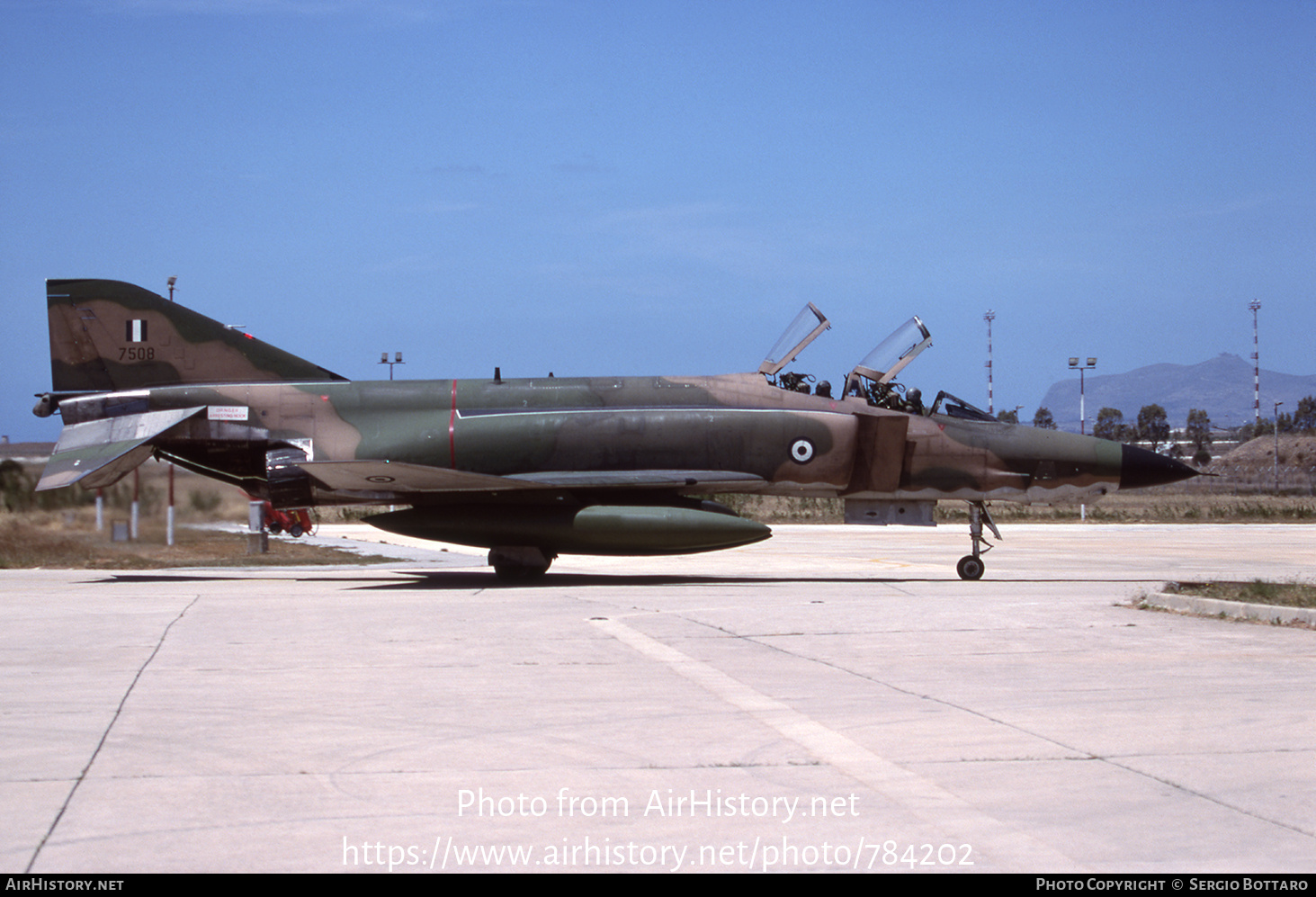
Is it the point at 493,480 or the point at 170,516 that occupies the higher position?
the point at 493,480

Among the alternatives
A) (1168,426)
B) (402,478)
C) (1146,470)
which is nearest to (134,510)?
(402,478)

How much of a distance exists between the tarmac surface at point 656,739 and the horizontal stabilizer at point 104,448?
403 cm

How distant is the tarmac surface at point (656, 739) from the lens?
4328 mm

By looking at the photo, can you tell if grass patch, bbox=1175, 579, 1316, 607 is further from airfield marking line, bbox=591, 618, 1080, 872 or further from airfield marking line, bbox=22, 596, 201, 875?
airfield marking line, bbox=22, 596, 201, 875

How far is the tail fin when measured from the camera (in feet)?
58.7

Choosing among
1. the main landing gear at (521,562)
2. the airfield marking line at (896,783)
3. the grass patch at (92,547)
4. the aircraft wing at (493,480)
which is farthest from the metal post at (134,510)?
the airfield marking line at (896,783)

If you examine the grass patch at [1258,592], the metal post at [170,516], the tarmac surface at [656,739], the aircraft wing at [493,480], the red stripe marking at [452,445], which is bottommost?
the grass patch at [1258,592]

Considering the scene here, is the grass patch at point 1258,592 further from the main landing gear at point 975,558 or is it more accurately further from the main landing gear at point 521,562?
the main landing gear at point 521,562

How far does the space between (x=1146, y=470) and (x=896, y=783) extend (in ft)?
43.9

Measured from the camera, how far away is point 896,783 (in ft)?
17.1

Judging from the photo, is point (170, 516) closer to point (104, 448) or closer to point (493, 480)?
point (104, 448)

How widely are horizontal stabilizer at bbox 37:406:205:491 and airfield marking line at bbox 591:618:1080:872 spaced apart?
11295mm

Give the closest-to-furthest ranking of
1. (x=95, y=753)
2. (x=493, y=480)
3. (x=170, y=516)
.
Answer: (x=95, y=753)
(x=493, y=480)
(x=170, y=516)

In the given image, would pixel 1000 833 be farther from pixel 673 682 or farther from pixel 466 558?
pixel 466 558
